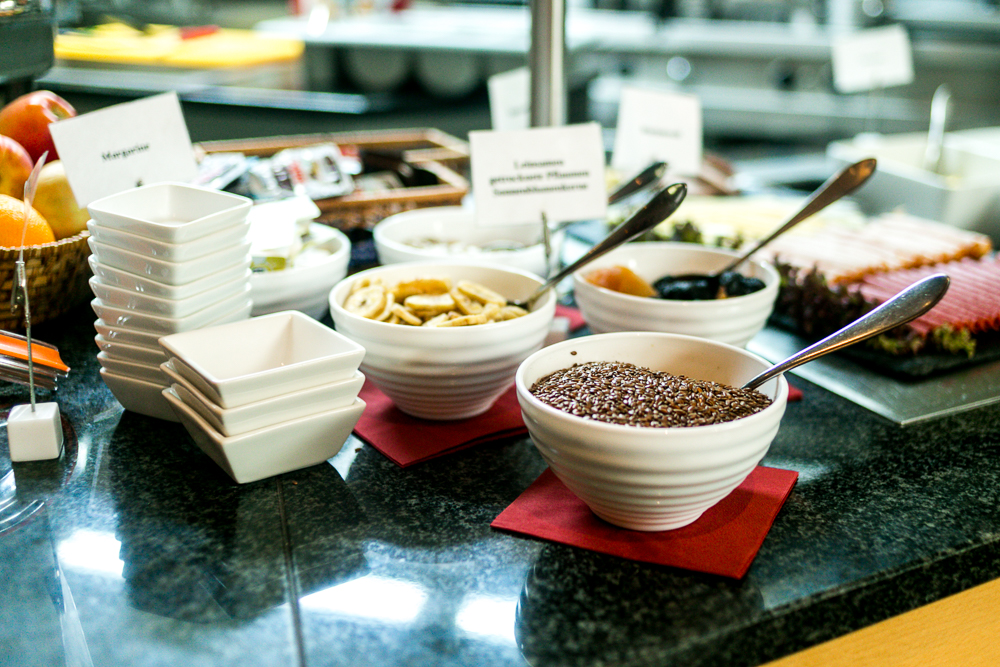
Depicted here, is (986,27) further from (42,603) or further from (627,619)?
(42,603)

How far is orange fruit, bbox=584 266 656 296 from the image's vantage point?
Answer: 1.10 metres

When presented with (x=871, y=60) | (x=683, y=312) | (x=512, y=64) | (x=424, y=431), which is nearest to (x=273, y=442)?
(x=424, y=431)

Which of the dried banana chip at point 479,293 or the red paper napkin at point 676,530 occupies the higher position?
the dried banana chip at point 479,293

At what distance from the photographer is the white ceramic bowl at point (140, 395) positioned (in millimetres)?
961

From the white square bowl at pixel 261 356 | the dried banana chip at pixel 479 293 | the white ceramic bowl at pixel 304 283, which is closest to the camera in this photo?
the white square bowl at pixel 261 356

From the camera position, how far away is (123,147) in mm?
1150

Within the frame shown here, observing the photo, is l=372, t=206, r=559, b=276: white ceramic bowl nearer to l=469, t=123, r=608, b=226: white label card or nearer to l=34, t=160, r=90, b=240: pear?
l=469, t=123, r=608, b=226: white label card

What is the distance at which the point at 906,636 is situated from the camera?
806 millimetres

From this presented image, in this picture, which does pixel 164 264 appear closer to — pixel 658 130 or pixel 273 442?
pixel 273 442

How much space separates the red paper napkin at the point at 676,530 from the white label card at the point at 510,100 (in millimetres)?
804

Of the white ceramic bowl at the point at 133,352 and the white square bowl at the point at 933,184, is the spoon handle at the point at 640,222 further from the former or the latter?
the white square bowl at the point at 933,184

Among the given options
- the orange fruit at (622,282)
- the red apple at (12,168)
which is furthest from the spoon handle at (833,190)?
the red apple at (12,168)

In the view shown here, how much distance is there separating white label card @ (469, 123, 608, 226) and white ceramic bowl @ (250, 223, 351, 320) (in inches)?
8.7

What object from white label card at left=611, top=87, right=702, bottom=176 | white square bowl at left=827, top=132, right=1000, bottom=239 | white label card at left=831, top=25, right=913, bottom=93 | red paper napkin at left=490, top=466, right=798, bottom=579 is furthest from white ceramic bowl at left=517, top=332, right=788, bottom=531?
white label card at left=831, top=25, right=913, bottom=93
